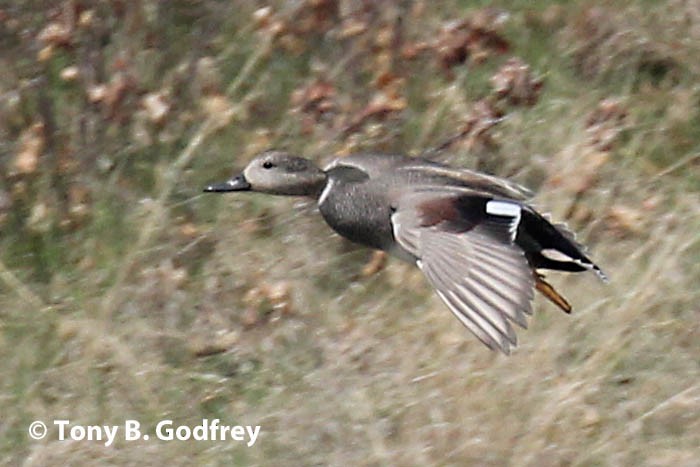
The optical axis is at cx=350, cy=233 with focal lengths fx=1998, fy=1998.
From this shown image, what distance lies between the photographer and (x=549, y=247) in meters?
5.87

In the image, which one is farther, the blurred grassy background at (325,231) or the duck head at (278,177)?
the duck head at (278,177)

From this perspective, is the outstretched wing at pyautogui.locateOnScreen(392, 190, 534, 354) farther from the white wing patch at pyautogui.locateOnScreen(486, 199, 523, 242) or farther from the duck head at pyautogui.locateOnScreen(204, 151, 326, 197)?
the duck head at pyautogui.locateOnScreen(204, 151, 326, 197)

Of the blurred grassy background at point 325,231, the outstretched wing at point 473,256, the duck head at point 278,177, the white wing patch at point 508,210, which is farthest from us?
the duck head at point 278,177

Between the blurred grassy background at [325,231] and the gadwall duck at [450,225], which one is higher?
the gadwall duck at [450,225]

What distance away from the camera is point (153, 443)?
577cm

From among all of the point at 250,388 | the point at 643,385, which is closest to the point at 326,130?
the point at 250,388

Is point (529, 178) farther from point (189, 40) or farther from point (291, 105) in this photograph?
point (189, 40)

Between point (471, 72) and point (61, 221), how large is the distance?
5.19 ft

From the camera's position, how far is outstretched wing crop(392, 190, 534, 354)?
16.7ft

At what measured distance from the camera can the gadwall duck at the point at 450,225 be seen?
17.0 ft

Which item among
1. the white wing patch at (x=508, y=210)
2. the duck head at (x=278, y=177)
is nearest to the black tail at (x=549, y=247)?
the white wing patch at (x=508, y=210)

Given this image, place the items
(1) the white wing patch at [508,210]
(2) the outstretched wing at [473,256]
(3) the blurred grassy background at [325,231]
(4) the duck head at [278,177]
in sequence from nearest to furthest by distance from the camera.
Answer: (2) the outstretched wing at [473,256] → (1) the white wing patch at [508,210] → (3) the blurred grassy background at [325,231] → (4) the duck head at [278,177]

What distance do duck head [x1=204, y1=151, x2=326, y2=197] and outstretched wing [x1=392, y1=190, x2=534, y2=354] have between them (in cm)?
37

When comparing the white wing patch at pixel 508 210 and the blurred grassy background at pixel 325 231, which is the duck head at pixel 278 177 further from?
the white wing patch at pixel 508 210
